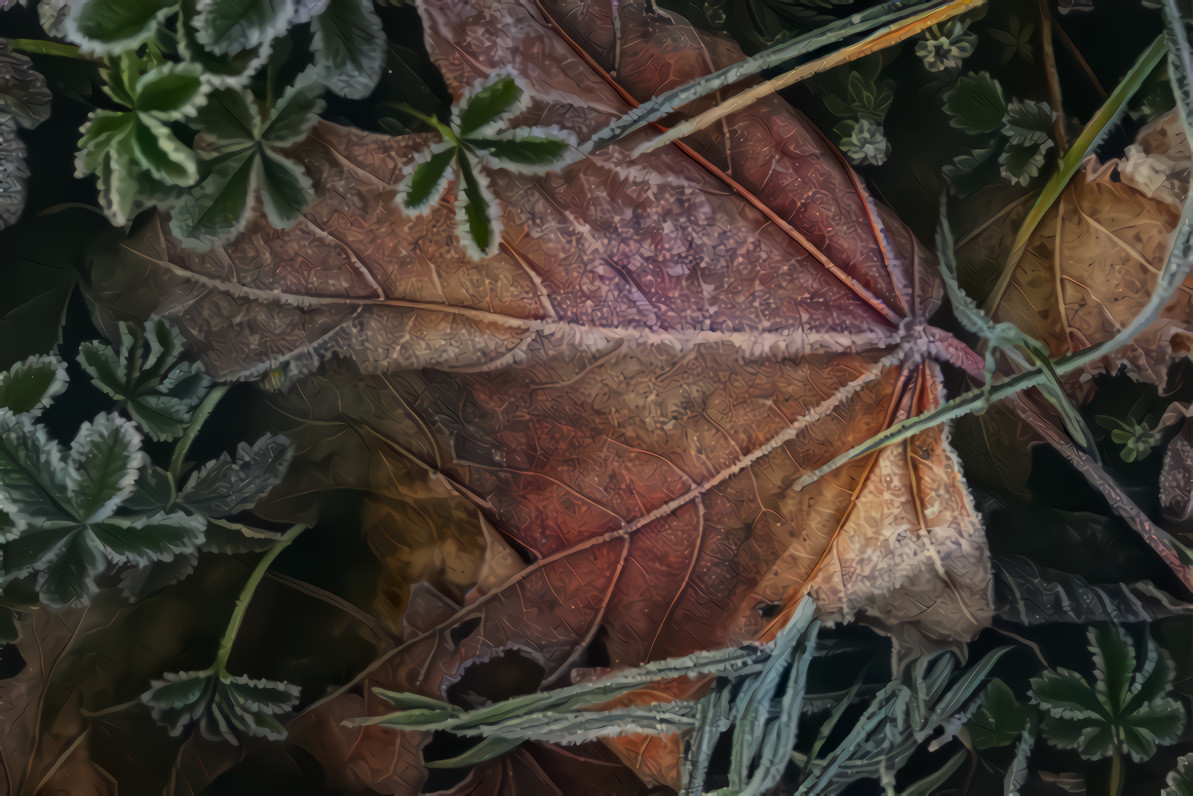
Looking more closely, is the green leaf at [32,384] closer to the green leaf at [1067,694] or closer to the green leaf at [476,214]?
the green leaf at [476,214]

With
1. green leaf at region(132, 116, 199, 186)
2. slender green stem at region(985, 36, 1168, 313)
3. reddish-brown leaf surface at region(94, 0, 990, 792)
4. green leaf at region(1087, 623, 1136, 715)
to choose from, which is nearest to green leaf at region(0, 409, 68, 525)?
reddish-brown leaf surface at region(94, 0, 990, 792)

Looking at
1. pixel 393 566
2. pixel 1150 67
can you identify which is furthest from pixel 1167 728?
pixel 393 566

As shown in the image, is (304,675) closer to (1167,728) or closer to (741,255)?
(741,255)

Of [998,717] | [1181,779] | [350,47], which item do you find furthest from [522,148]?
[1181,779]

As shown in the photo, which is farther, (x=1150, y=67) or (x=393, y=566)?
(x=393, y=566)

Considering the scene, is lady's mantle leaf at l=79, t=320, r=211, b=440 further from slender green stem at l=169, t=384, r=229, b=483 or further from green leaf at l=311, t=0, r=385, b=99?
green leaf at l=311, t=0, r=385, b=99

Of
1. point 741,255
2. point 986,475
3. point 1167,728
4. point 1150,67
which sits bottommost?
point 1167,728
